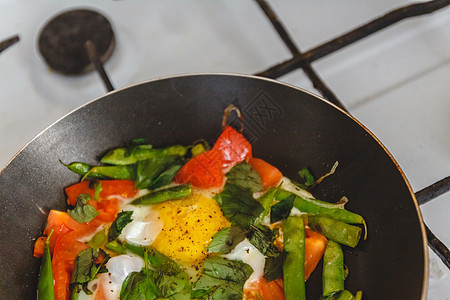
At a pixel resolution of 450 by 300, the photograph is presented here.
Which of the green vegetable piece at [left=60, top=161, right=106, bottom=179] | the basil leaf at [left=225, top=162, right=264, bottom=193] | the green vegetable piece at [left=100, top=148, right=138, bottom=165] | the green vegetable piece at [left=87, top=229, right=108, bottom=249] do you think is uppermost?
the green vegetable piece at [left=60, top=161, right=106, bottom=179]

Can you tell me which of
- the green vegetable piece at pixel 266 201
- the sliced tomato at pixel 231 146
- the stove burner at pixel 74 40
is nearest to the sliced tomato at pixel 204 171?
the sliced tomato at pixel 231 146

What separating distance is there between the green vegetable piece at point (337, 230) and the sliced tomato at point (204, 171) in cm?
28

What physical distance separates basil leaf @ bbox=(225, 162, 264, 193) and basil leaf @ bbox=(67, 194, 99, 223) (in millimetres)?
353

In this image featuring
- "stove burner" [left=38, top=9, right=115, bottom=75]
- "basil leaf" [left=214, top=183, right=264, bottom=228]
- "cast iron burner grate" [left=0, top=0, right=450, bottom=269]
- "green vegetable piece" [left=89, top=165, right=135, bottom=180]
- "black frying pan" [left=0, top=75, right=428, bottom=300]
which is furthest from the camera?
"stove burner" [left=38, top=9, right=115, bottom=75]

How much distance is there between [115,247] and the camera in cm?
122

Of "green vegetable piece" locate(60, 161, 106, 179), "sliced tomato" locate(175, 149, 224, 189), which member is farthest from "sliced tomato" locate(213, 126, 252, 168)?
"green vegetable piece" locate(60, 161, 106, 179)

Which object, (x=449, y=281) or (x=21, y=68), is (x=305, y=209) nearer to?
(x=449, y=281)

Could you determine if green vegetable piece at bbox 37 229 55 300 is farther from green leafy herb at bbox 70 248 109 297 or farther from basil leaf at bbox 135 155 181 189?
basil leaf at bbox 135 155 181 189

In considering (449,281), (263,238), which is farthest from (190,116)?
(449,281)

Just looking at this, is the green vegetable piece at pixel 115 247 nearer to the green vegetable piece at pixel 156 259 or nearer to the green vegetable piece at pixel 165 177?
the green vegetable piece at pixel 156 259

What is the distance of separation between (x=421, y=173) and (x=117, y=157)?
83cm

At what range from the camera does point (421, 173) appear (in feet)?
4.53

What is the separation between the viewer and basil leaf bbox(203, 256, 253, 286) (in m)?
1.15

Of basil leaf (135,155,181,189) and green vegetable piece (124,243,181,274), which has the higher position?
basil leaf (135,155,181,189)
